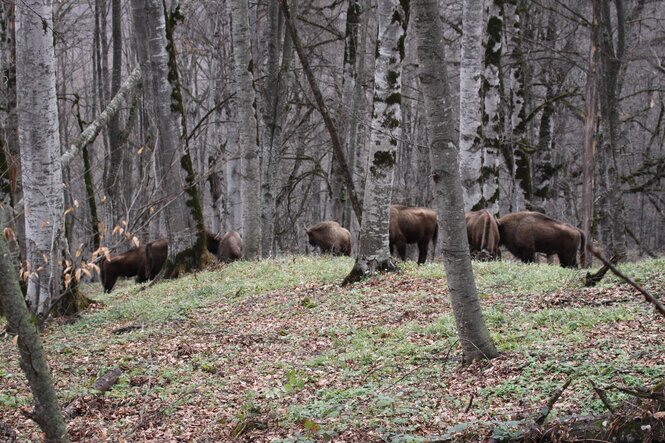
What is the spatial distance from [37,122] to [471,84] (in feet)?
28.9

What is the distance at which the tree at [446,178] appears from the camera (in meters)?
6.53

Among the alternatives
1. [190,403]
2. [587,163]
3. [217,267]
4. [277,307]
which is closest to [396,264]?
[277,307]

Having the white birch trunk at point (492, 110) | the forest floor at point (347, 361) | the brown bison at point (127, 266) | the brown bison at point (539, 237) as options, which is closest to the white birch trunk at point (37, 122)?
the forest floor at point (347, 361)

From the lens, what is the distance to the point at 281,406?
659cm

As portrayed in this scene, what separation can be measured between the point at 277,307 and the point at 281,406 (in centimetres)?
441

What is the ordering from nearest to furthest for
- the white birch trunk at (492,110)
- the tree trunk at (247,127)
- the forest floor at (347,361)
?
the forest floor at (347,361), the tree trunk at (247,127), the white birch trunk at (492,110)

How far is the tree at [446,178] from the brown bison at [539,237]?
9.91 m

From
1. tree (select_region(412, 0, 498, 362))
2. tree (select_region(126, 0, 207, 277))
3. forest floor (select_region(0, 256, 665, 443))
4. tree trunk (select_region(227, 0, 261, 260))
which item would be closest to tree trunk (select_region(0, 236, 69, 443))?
forest floor (select_region(0, 256, 665, 443))

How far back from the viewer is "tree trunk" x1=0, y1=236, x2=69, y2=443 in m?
4.07

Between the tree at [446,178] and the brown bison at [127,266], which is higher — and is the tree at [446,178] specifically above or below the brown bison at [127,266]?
above

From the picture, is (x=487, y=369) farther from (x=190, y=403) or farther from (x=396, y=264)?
(x=396, y=264)

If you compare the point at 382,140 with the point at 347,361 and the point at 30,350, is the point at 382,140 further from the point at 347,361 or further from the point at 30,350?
the point at 30,350

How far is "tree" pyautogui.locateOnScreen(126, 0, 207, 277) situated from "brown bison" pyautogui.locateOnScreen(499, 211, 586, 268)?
24.4ft

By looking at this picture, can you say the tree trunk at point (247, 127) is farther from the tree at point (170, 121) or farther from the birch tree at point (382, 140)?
the birch tree at point (382, 140)
